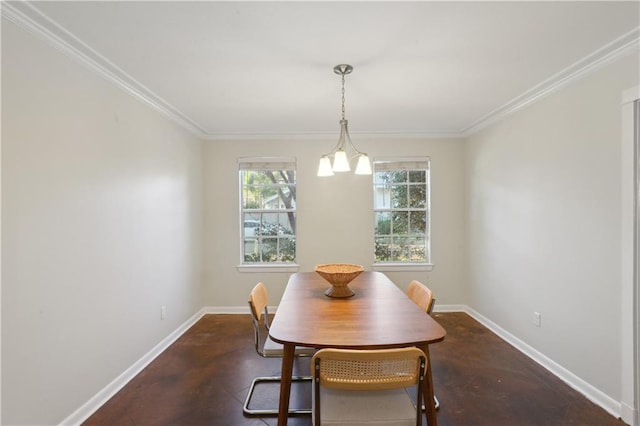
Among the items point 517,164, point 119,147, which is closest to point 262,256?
point 119,147

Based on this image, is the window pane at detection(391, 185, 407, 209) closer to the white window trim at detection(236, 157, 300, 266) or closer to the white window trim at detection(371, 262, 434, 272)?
the white window trim at detection(371, 262, 434, 272)

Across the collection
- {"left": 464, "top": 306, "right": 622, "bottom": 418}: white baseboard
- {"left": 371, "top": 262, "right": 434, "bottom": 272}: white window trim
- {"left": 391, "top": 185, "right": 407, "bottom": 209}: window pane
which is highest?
{"left": 391, "top": 185, "right": 407, "bottom": 209}: window pane

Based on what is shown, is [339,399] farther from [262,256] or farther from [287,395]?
[262,256]

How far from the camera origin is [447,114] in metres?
3.68

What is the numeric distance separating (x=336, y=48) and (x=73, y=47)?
1.70 metres

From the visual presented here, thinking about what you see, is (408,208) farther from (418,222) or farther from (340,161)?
(340,161)

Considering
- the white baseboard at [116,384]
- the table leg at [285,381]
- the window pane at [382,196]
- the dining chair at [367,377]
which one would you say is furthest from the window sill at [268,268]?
the dining chair at [367,377]

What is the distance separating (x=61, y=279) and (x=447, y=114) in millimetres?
3827

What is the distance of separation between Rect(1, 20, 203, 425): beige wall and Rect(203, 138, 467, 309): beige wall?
1.23m

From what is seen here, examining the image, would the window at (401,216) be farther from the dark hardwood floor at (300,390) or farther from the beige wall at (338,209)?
the dark hardwood floor at (300,390)

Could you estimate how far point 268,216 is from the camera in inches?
182

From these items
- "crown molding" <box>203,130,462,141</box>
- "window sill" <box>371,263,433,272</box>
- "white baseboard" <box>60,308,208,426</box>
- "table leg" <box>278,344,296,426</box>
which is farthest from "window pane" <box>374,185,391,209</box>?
"table leg" <box>278,344,296,426</box>

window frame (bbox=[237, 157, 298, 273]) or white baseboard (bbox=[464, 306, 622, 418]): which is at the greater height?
window frame (bbox=[237, 157, 298, 273])

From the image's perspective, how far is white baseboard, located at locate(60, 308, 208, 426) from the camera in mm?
2145
